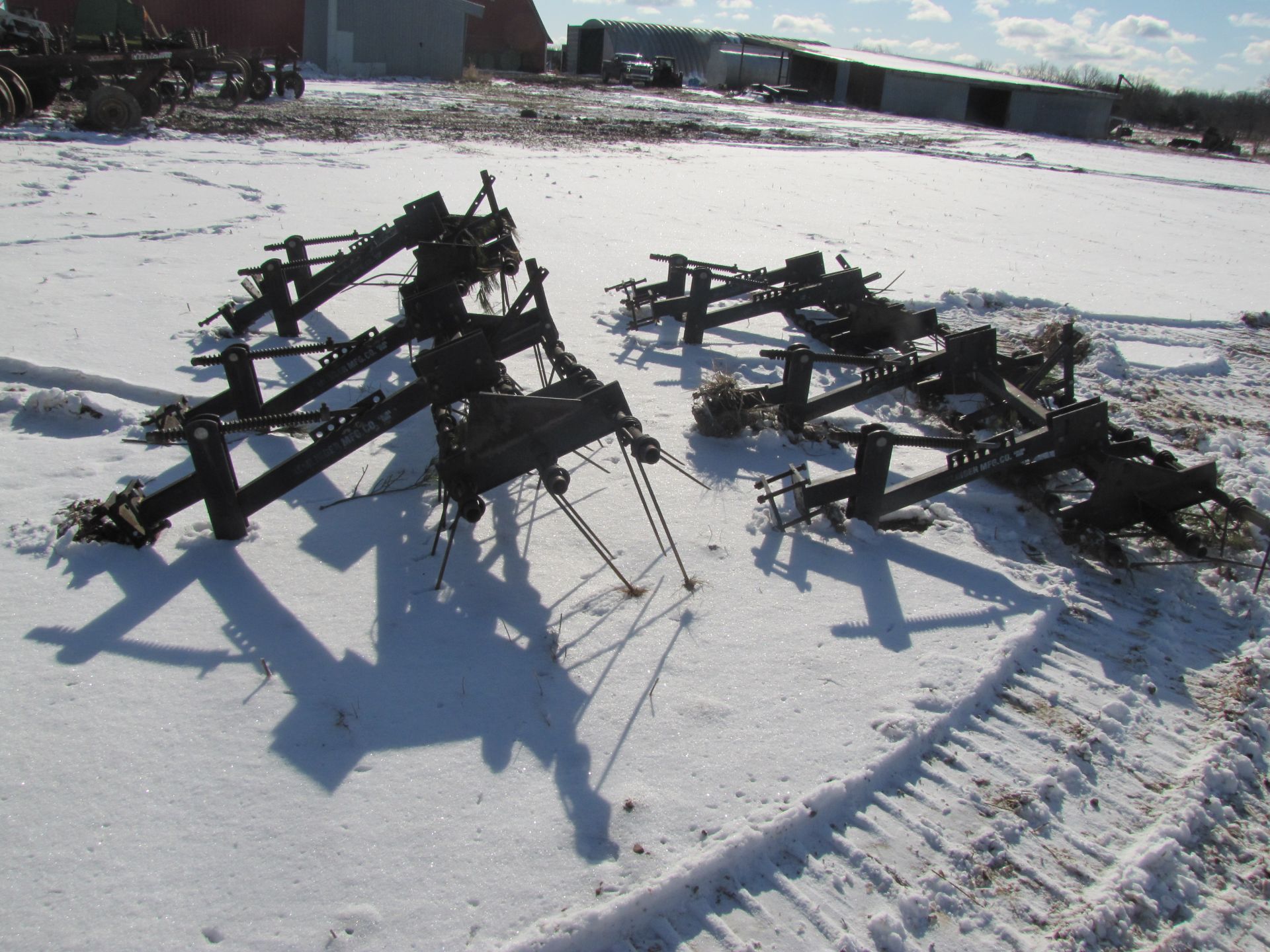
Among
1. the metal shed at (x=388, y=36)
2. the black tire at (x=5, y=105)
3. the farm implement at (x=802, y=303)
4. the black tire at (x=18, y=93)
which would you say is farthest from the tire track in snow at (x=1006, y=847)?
the metal shed at (x=388, y=36)

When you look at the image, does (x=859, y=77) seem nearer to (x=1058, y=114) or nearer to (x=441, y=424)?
(x=1058, y=114)

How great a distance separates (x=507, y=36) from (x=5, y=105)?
38384 millimetres

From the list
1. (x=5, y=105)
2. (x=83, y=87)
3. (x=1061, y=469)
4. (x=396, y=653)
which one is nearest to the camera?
(x=396, y=653)

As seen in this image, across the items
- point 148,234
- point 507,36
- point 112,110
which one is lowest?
point 148,234

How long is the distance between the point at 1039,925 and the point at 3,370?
20.4ft

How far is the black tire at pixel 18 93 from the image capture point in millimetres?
13789

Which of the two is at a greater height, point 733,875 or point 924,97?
point 924,97

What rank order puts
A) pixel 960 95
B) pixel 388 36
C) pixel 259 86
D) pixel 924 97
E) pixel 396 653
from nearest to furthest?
pixel 396 653 → pixel 259 86 → pixel 388 36 → pixel 960 95 → pixel 924 97

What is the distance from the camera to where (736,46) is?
58.2m

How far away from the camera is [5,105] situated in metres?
13.2

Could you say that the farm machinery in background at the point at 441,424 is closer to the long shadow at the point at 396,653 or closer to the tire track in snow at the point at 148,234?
the long shadow at the point at 396,653

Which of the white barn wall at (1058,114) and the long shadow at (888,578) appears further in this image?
the white barn wall at (1058,114)

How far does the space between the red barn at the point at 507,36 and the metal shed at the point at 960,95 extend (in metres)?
15.9

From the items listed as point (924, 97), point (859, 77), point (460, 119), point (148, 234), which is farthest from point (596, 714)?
point (859, 77)
